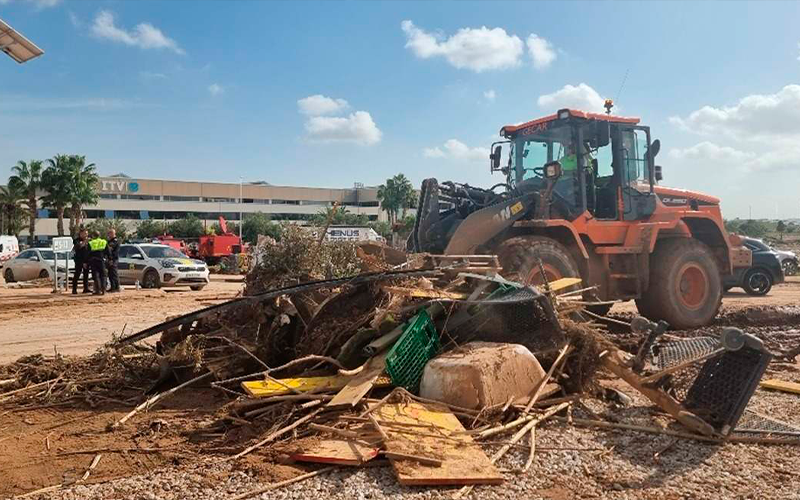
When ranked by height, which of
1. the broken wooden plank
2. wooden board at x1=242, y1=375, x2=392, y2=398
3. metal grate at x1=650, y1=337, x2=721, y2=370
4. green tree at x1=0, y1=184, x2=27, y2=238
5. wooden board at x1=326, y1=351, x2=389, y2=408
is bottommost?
wooden board at x1=242, y1=375, x2=392, y2=398

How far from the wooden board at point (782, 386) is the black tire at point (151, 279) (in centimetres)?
1630

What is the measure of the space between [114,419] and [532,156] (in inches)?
295

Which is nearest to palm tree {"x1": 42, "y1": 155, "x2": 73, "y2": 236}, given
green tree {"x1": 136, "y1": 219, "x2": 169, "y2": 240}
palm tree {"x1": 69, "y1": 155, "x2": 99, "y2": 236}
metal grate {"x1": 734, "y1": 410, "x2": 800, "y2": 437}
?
palm tree {"x1": 69, "y1": 155, "x2": 99, "y2": 236}

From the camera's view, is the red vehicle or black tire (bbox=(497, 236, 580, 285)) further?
the red vehicle

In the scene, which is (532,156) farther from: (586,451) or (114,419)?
(114,419)

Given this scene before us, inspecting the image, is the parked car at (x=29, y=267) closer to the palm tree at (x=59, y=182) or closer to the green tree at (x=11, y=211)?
the palm tree at (x=59, y=182)

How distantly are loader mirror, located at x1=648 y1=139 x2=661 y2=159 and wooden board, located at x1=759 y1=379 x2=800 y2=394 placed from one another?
515 centimetres

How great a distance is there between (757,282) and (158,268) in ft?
54.8

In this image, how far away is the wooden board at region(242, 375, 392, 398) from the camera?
4.95 meters

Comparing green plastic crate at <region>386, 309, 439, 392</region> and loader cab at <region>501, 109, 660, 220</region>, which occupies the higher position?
loader cab at <region>501, 109, 660, 220</region>

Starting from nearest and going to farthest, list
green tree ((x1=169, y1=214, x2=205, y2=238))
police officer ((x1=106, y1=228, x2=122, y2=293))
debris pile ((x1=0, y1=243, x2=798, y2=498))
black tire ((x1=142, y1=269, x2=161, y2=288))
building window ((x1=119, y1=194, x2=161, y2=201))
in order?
debris pile ((x1=0, y1=243, x2=798, y2=498)), police officer ((x1=106, y1=228, x2=122, y2=293)), black tire ((x1=142, y1=269, x2=161, y2=288)), green tree ((x1=169, y1=214, x2=205, y2=238)), building window ((x1=119, y1=194, x2=161, y2=201))

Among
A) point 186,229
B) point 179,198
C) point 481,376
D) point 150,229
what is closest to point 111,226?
point 150,229

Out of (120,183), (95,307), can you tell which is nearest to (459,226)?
(95,307)

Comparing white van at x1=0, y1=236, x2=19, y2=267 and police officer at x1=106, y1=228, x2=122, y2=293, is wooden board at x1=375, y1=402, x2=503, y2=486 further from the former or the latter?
white van at x1=0, y1=236, x2=19, y2=267
